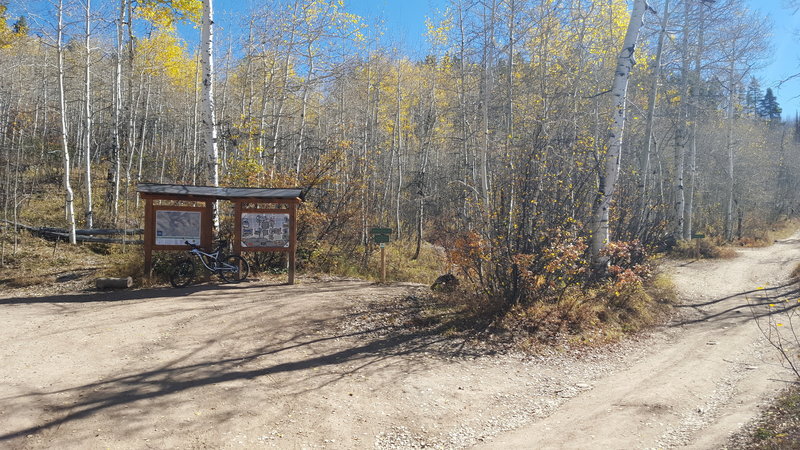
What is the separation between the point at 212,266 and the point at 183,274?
25.5 inches

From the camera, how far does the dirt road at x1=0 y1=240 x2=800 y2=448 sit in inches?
193

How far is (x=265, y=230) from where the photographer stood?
464 inches

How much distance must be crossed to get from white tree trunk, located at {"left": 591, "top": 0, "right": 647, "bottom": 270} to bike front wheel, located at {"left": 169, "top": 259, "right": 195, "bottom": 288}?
9183 millimetres

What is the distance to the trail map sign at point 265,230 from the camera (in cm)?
1168

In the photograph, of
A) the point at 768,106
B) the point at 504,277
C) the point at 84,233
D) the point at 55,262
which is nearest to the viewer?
the point at 504,277

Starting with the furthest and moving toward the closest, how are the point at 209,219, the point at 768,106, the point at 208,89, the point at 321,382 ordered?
the point at 768,106 < the point at 208,89 < the point at 209,219 < the point at 321,382

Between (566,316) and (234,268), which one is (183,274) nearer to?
(234,268)

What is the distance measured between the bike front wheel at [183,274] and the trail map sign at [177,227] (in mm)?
540

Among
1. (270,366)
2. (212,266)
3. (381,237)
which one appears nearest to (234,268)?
(212,266)

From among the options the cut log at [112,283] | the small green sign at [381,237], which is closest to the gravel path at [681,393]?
the small green sign at [381,237]

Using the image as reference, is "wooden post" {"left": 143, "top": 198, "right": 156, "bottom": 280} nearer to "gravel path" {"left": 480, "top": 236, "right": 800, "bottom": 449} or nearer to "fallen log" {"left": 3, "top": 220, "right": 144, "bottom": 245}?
"fallen log" {"left": 3, "top": 220, "right": 144, "bottom": 245}

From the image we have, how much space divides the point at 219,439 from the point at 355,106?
2529 centimetres

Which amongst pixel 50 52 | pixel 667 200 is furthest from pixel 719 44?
pixel 50 52

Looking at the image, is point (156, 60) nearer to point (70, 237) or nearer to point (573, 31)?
point (70, 237)
